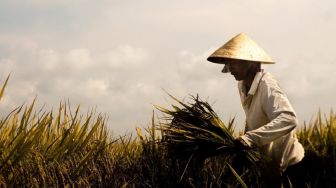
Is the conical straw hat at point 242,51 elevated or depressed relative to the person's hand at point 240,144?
elevated

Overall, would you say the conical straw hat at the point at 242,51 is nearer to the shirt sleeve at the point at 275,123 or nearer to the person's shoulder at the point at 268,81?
the person's shoulder at the point at 268,81

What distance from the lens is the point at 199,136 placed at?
359 centimetres

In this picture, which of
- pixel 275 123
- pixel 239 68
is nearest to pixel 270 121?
pixel 275 123

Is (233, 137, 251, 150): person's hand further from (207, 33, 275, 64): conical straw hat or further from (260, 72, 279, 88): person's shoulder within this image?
(207, 33, 275, 64): conical straw hat

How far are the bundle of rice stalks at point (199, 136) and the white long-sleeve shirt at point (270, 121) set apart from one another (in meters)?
0.15

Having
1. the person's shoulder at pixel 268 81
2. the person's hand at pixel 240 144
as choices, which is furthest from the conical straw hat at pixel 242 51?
the person's hand at pixel 240 144

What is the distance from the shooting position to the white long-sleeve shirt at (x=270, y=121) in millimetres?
3246

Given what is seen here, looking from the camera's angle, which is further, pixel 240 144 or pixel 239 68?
pixel 239 68

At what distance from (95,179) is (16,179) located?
20.2 inches

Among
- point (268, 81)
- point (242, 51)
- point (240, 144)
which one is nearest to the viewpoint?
point (240, 144)

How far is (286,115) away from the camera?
326 centimetres

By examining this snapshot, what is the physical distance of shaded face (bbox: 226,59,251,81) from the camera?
3.59m

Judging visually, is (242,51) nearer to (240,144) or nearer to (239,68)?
(239,68)

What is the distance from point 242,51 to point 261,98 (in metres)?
0.34
